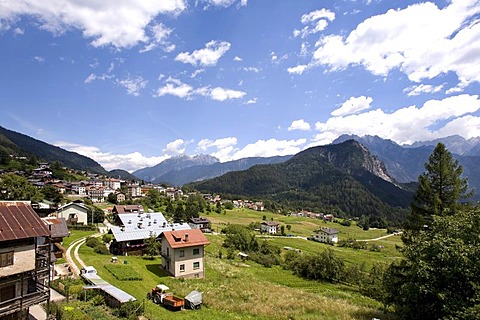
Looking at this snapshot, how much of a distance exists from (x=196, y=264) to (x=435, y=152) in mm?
33656

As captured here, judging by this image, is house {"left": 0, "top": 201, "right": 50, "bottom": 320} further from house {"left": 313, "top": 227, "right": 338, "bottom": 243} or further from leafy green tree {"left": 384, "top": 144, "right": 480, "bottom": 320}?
house {"left": 313, "top": 227, "right": 338, "bottom": 243}

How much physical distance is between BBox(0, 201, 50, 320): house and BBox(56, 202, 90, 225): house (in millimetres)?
58836

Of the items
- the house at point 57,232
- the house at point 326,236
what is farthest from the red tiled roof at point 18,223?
the house at point 326,236

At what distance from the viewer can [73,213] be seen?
252 feet

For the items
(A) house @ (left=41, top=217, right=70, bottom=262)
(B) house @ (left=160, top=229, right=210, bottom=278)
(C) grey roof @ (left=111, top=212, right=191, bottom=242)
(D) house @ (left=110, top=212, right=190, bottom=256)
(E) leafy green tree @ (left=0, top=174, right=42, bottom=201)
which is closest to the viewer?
(A) house @ (left=41, top=217, right=70, bottom=262)

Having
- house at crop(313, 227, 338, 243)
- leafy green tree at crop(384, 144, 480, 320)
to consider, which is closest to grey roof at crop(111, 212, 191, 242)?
leafy green tree at crop(384, 144, 480, 320)

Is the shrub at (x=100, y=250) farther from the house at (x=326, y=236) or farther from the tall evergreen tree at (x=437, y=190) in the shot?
the house at (x=326, y=236)

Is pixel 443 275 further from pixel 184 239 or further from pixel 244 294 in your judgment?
pixel 184 239

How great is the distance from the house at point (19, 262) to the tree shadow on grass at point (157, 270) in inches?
830

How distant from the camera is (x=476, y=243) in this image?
67.3 feet

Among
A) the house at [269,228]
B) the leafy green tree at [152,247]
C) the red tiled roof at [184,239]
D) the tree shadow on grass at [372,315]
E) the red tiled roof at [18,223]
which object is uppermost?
the red tiled roof at [18,223]

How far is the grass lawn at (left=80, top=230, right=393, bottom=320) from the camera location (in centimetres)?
2861

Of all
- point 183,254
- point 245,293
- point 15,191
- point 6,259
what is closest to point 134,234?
point 183,254

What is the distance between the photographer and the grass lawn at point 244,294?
93.9 ft
